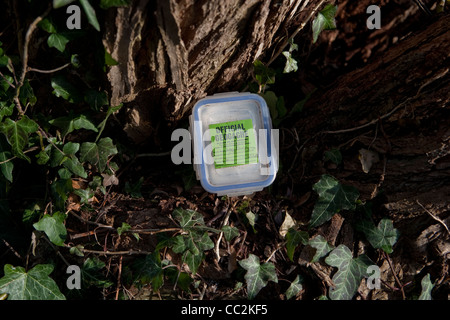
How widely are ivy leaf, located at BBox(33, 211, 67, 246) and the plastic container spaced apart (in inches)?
22.7

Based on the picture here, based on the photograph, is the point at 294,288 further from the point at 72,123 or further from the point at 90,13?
the point at 90,13

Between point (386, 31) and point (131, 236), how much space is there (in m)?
1.62

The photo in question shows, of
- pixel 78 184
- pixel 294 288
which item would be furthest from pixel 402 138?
pixel 78 184

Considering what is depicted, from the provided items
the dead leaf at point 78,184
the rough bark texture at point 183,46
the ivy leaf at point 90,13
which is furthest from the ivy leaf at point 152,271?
the ivy leaf at point 90,13

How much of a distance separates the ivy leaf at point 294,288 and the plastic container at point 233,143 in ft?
1.39

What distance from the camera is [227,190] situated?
1.49 metres

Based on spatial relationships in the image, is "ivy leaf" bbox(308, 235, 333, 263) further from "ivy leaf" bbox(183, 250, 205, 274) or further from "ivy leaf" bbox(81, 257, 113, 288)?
"ivy leaf" bbox(81, 257, 113, 288)

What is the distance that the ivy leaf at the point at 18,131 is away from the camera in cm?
141

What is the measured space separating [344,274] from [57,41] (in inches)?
54.2

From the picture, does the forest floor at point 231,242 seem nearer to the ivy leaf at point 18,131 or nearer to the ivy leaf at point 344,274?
the ivy leaf at point 344,274

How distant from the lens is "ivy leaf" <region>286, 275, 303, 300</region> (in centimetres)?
155

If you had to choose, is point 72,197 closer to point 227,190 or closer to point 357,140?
point 227,190

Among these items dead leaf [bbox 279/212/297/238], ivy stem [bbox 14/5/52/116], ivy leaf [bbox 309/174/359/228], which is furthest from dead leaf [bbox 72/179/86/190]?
ivy leaf [bbox 309/174/359/228]

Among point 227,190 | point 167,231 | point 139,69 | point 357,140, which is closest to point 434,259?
point 357,140
